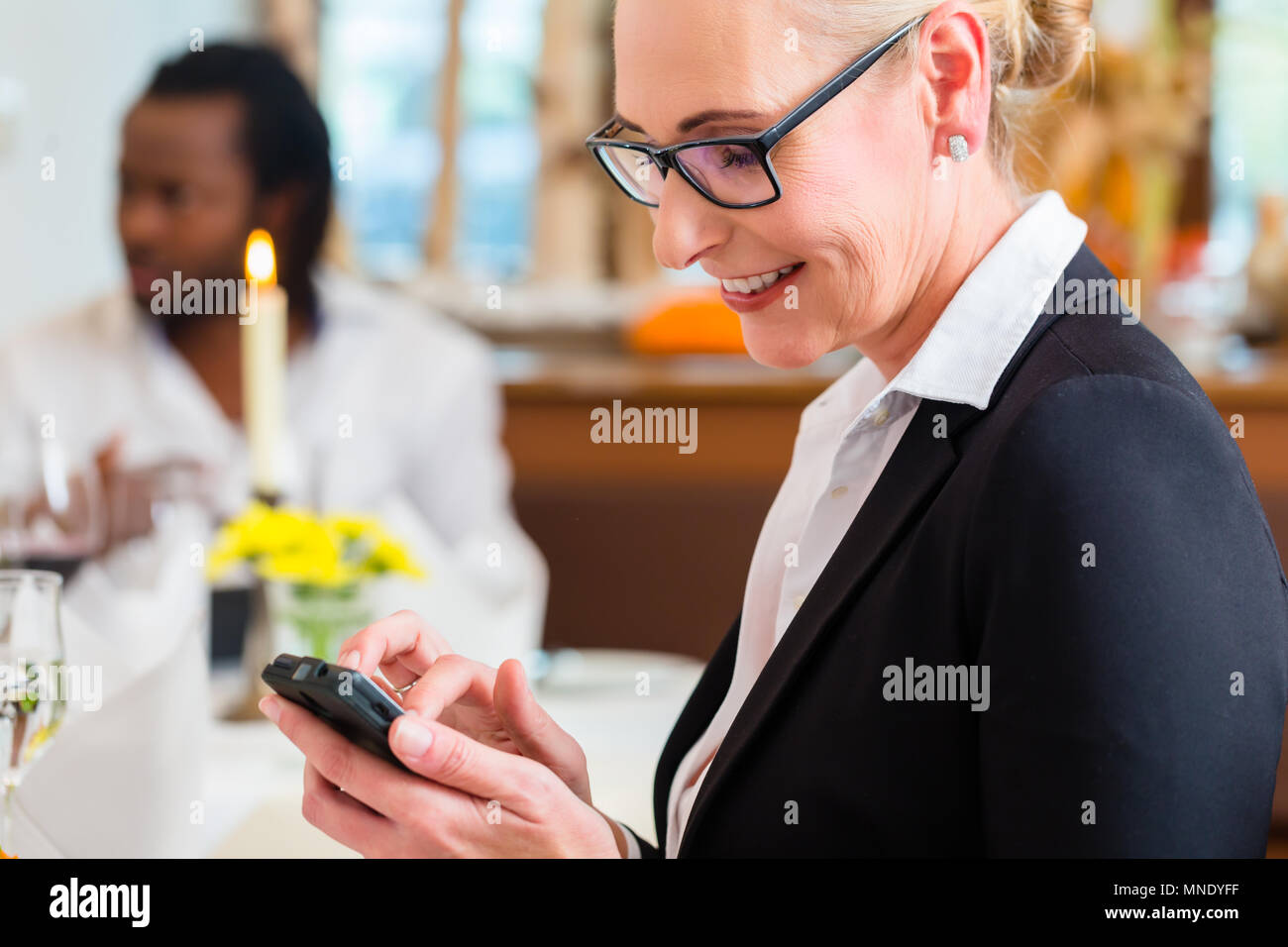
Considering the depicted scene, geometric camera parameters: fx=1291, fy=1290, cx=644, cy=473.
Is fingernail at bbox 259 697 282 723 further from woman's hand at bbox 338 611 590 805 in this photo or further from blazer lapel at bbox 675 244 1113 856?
blazer lapel at bbox 675 244 1113 856

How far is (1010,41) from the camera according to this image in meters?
0.65

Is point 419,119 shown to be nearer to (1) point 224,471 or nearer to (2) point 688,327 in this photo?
(2) point 688,327

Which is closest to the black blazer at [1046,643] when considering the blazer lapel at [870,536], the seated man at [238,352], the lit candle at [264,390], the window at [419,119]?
the blazer lapel at [870,536]

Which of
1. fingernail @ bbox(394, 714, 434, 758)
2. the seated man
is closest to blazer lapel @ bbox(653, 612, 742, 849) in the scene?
fingernail @ bbox(394, 714, 434, 758)

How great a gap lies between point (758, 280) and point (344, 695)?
11.4 inches

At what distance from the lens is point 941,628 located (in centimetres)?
54

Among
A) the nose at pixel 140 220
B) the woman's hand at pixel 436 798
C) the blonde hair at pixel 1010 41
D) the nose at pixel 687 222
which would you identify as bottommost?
the woman's hand at pixel 436 798

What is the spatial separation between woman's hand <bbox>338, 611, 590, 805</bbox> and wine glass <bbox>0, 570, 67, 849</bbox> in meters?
0.20

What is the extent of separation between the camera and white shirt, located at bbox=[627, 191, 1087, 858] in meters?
0.61

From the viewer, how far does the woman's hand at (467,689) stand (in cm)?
68

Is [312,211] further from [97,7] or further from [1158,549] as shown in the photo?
[1158,549]

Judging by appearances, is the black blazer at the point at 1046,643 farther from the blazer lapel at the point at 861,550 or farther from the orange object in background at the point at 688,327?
the orange object in background at the point at 688,327

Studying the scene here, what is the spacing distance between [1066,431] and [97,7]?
259 cm
